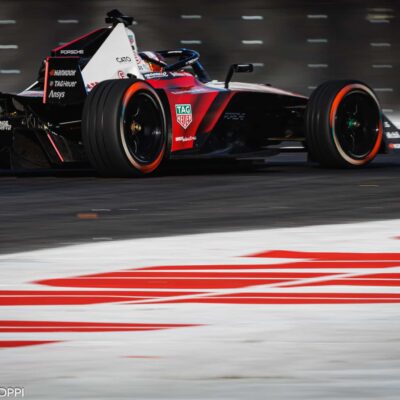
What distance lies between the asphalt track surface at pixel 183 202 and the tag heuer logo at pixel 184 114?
0.46 m

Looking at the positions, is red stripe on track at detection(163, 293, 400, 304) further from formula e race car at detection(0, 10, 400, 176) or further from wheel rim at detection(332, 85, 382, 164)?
wheel rim at detection(332, 85, 382, 164)

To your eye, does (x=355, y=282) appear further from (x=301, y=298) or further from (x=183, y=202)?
(x=183, y=202)

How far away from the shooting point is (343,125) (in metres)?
13.4

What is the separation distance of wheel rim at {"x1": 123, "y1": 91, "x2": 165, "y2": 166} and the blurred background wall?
403cm

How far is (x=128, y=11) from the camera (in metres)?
16.4

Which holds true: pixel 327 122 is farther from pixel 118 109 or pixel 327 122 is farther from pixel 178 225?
pixel 178 225

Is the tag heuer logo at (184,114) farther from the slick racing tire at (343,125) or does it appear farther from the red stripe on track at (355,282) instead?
the red stripe on track at (355,282)

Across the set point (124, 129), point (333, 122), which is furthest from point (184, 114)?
point (333, 122)

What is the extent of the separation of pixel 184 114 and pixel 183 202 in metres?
2.63

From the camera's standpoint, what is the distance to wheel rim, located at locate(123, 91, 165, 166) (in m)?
12.1

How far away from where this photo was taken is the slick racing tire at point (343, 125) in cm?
1308

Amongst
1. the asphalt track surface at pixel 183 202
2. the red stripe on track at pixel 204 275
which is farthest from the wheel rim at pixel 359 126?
the red stripe on track at pixel 204 275

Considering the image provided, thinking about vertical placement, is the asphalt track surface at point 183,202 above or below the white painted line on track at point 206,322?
below

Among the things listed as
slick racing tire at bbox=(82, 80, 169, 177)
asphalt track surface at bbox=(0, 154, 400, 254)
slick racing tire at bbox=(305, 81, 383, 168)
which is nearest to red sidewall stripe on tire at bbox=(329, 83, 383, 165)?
slick racing tire at bbox=(305, 81, 383, 168)
